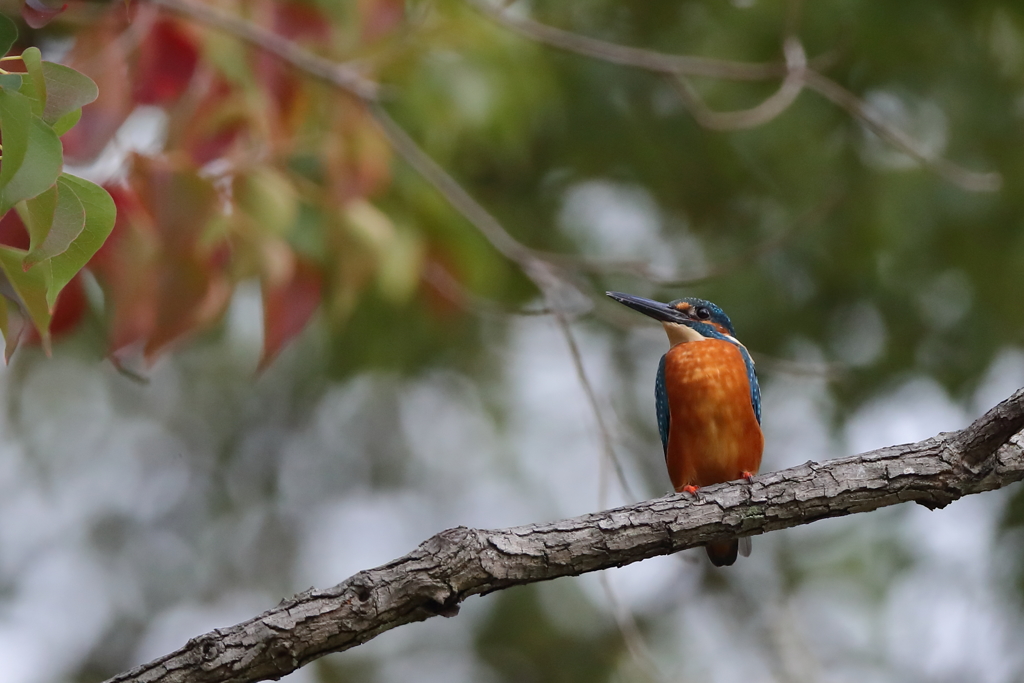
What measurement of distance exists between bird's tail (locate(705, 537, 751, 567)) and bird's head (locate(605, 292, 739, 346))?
101cm

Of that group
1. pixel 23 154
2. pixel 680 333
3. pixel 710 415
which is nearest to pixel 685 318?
pixel 680 333

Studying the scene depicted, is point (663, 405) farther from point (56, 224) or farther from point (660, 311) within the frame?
point (56, 224)

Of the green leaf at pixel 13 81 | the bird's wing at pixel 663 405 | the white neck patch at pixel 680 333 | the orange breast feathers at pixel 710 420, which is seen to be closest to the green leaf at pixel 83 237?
the green leaf at pixel 13 81

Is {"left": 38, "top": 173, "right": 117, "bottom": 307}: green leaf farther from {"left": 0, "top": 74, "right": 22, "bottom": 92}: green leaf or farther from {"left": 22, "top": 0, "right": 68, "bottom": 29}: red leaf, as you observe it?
{"left": 22, "top": 0, "right": 68, "bottom": 29}: red leaf

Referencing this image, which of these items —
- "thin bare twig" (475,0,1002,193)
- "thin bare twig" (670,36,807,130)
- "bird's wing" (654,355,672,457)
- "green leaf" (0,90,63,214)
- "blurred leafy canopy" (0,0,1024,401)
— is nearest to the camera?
"green leaf" (0,90,63,214)

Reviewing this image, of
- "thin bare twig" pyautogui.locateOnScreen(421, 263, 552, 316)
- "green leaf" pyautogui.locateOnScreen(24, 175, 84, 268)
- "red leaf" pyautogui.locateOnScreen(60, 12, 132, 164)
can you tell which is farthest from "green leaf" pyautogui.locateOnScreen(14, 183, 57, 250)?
"thin bare twig" pyautogui.locateOnScreen(421, 263, 552, 316)

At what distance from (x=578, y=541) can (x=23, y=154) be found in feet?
5.91

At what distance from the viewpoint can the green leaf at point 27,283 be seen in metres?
1.92

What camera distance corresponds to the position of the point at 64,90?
6.12 feet

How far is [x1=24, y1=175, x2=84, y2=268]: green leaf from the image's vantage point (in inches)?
71.1

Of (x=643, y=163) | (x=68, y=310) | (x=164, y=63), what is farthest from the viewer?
(x=643, y=163)

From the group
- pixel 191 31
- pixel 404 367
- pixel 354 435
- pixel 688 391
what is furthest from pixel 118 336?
pixel 354 435

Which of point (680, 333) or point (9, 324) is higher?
point (680, 333)

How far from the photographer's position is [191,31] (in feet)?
13.4
